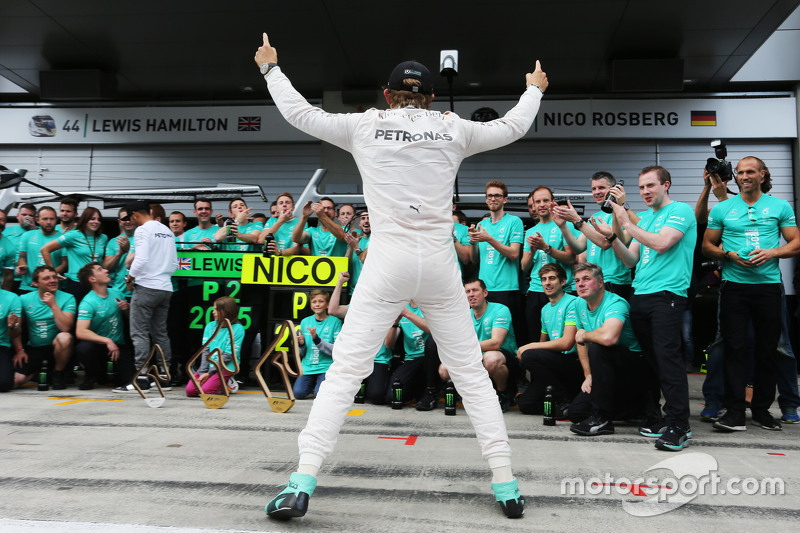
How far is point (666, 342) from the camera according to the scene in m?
4.32

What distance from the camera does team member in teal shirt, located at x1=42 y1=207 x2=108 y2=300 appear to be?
7.94m

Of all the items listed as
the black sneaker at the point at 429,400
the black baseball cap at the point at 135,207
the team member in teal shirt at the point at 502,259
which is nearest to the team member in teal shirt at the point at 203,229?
the black baseball cap at the point at 135,207

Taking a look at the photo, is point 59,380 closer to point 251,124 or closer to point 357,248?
point 357,248

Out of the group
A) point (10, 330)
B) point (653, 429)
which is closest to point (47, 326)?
point (10, 330)

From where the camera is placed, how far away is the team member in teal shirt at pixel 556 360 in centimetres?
549

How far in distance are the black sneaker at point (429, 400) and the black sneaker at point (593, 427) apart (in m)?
1.53

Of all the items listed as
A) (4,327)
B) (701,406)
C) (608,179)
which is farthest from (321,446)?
(4,327)

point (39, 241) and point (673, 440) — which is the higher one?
point (39, 241)

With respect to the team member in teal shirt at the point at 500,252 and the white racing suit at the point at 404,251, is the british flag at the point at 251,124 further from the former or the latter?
the white racing suit at the point at 404,251

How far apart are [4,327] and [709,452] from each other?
7.22 m

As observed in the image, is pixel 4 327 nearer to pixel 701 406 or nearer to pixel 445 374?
pixel 445 374

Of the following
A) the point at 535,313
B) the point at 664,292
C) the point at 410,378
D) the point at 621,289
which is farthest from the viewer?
the point at 535,313

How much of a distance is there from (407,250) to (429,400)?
3.38 meters

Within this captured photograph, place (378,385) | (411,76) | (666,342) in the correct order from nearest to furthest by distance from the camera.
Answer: (411,76)
(666,342)
(378,385)
